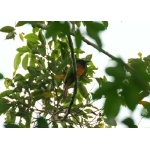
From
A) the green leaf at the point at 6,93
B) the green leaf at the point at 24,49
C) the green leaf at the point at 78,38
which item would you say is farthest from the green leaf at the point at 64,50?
the green leaf at the point at 78,38

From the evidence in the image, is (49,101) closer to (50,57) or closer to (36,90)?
(36,90)

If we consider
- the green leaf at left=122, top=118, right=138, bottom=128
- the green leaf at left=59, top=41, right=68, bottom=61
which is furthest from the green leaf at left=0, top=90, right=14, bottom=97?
the green leaf at left=122, top=118, right=138, bottom=128

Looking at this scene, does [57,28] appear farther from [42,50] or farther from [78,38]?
[42,50]

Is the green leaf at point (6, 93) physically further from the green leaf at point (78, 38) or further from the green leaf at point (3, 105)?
the green leaf at point (78, 38)

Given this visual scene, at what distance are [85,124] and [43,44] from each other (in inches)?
32.5

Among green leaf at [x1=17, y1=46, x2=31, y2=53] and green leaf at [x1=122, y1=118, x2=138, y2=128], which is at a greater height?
green leaf at [x1=17, y1=46, x2=31, y2=53]

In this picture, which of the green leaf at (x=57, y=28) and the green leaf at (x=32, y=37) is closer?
the green leaf at (x=57, y=28)

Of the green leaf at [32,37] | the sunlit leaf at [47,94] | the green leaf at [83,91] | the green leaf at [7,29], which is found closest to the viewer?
the green leaf at [7,29]

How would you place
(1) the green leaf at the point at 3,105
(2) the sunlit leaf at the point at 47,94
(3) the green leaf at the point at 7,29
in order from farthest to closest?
(2) the sunlit leaf at the point at 47,94, (1) the green leaf at the point at 3,105, (3) the green leaf at the point at 7,29

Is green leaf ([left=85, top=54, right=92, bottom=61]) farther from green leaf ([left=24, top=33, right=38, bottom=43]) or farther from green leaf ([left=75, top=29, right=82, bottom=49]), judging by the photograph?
green leaf ([left=75, top=29, right=82, bottom=49])

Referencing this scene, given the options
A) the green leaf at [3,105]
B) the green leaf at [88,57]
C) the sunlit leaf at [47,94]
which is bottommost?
the green leaf at [3,105]

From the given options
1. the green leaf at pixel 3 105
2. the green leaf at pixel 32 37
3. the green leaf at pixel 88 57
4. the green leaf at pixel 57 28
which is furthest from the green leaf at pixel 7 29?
the green leaf at pixel 57 28

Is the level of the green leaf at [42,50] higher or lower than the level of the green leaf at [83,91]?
higher

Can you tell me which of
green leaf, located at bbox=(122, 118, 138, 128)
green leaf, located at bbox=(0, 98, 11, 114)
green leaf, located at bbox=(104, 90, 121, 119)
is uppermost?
green leaf, located at bbox=(104, 90, 121, 119)
